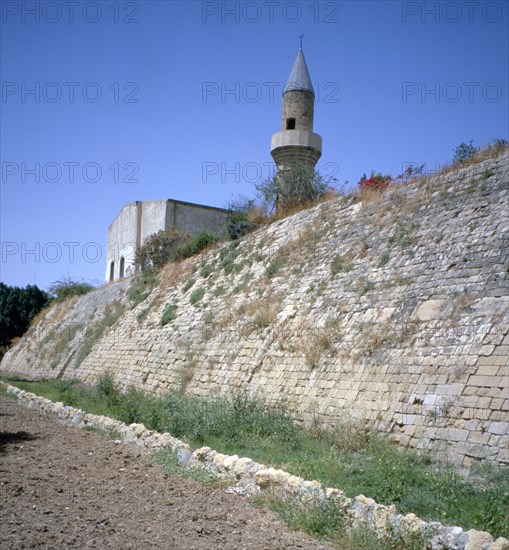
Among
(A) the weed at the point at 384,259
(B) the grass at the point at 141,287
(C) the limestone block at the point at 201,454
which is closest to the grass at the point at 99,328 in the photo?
(B) the grass at the point at 141,287

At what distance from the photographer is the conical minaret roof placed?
23267 mm

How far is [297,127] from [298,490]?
18.5 meters

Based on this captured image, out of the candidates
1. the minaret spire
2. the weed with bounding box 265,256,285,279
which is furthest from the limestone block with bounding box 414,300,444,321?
the minaret spire

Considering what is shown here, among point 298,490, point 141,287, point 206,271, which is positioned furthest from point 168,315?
point 298,490

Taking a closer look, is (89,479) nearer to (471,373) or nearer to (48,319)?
(471,373)

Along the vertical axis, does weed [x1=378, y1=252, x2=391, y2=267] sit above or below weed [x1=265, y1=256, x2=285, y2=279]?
below

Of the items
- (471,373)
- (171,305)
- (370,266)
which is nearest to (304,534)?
(471,373)

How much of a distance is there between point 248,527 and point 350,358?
5.27 metres

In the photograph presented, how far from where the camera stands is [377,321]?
34.4 feet

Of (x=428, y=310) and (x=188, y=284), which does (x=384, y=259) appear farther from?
(x=188, y=284)

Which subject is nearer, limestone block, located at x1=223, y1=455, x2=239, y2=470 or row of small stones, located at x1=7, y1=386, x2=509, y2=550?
row of small stones, located at x1=7, y1=386, x2=509, y2=550

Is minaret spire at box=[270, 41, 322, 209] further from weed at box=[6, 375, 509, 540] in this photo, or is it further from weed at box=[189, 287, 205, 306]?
weed at box=[6, 375, 509, 540]

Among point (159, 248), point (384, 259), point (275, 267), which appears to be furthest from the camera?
point (159, 248)

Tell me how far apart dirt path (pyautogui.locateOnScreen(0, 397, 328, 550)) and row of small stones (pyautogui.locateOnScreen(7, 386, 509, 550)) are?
1.23ft
